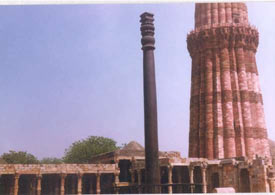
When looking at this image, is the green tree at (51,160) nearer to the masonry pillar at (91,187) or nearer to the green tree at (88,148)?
the green tree at (88,148)

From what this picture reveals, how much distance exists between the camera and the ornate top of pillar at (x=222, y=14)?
33.3 metres

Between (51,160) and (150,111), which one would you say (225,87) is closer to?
(150,111)

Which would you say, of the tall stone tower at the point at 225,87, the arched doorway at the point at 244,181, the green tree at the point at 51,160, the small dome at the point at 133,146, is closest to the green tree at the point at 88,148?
the green tree at the point at 51,160

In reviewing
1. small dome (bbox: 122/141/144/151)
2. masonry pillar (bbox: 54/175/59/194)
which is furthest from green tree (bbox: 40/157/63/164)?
masonry pillar (bbox: 54/175/59/194)

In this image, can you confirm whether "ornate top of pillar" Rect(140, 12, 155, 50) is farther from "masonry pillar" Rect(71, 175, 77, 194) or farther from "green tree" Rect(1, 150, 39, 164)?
"green tree" Rect(1, 150, 39, 164)

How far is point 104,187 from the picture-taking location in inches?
1405

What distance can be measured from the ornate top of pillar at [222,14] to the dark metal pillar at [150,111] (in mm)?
24555

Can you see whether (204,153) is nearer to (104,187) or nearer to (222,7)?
(104,187)

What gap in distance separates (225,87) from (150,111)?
76.6 ft

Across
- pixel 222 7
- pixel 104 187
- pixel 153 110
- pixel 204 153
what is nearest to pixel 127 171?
pixel 104 187

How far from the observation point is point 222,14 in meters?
33.4

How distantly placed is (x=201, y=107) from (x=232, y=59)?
473cm

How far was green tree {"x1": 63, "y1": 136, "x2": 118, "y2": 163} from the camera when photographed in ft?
185

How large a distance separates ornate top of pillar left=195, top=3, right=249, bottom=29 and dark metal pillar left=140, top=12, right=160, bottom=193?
2455 cm
